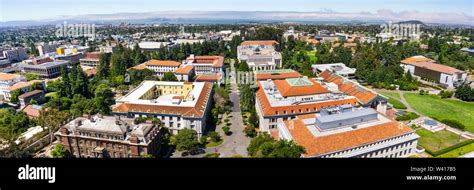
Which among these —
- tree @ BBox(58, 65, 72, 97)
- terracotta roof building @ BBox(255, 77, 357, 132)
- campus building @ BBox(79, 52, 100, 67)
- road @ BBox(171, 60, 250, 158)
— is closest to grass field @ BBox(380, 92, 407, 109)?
terracotta roof building @ BBox(255, 77, 357, 132)

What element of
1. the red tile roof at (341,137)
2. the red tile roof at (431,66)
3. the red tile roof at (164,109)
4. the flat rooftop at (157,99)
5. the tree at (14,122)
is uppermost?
the red tile roof at (431,66)

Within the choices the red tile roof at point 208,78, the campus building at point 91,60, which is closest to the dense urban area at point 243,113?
the red tile roof at point 208,78

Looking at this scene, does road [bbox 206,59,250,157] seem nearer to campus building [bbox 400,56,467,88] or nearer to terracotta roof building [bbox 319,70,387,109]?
terracotta roof building [bbox 319,70,387,109]

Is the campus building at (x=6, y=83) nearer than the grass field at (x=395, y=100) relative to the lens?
No

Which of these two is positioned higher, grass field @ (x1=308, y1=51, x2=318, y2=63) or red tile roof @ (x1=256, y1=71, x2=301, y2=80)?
grass field @ (x1=308, y1=51, x2=318, y2=63)

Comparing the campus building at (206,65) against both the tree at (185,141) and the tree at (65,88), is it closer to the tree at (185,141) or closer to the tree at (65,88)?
the tree at (65,88)
